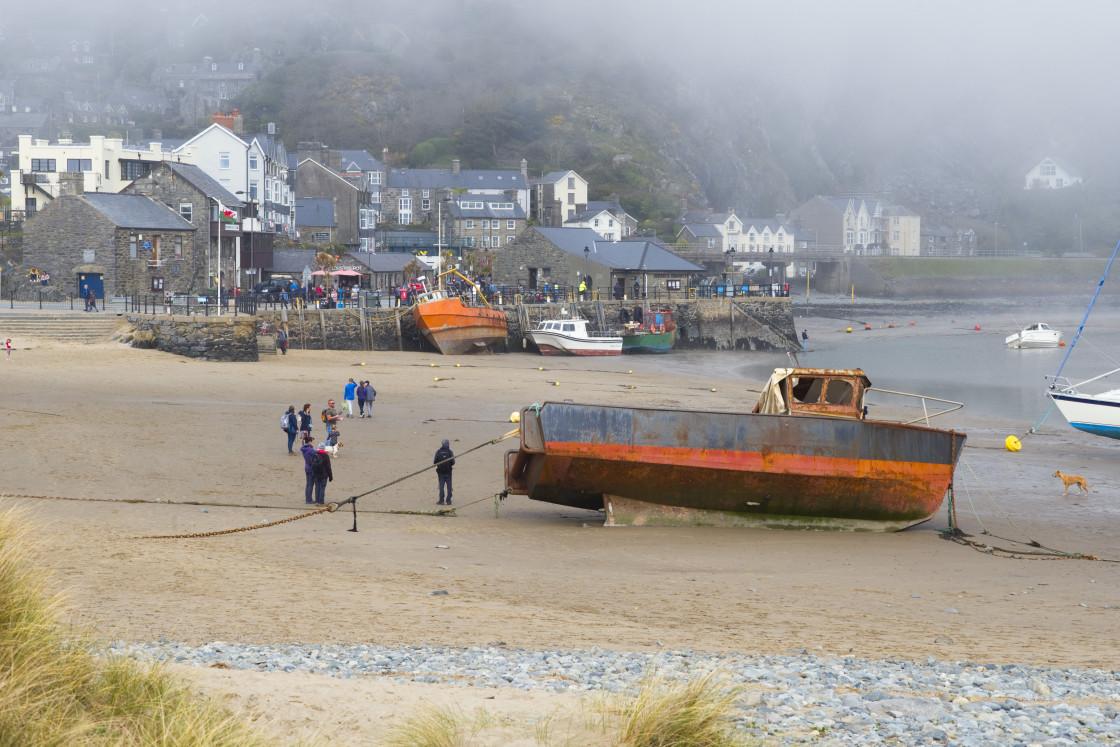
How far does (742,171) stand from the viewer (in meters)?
165

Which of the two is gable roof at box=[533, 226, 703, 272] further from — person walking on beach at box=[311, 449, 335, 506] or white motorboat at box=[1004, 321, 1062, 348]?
person walking on beach at box=[311, 449, 335, 506]

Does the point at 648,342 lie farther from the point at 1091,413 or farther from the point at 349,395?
the point at 349,395

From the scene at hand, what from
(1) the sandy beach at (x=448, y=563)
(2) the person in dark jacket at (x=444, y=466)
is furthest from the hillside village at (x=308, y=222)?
(2) the person in dark jacket at (x=444, y=466)

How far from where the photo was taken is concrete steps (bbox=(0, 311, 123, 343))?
35125 mm

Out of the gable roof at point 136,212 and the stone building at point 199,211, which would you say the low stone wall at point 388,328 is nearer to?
the stone building at point 199,211

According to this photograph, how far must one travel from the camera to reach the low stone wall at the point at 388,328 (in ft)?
117

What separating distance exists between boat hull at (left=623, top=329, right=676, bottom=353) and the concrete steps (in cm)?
2514

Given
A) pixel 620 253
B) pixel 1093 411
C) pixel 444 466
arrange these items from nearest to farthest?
pixel 444 466 < pixel 1093 411 < pixel 620 253

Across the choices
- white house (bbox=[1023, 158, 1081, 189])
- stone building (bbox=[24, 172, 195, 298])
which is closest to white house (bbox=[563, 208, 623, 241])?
stone building (bbox=[24, 172, 195, 298])

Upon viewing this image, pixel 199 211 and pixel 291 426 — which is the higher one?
pixel 199 211

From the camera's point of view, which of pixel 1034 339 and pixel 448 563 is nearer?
pixel 448 563

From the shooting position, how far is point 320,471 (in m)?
15.7

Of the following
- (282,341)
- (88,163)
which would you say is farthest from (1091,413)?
(88,163)

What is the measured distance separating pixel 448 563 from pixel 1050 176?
200m
